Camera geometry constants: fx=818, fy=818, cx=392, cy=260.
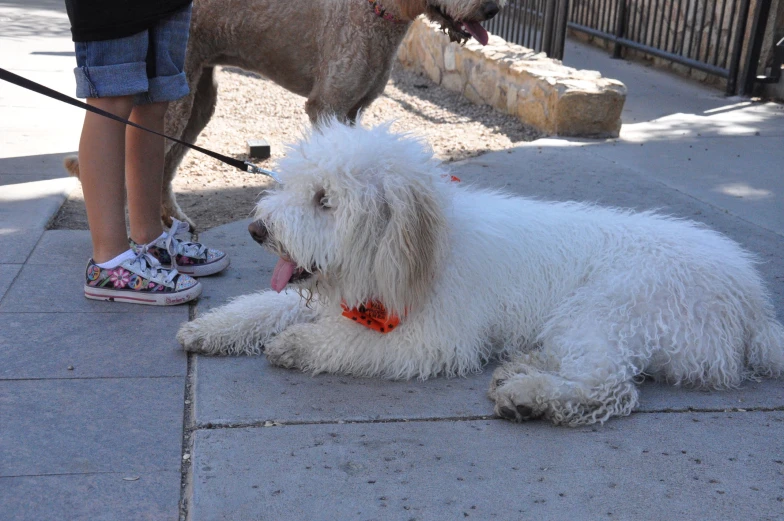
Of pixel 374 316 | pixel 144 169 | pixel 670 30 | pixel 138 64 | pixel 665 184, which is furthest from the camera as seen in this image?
pixel 670 30

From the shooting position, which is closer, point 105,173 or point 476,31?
point 105,173

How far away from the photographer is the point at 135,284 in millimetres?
3896

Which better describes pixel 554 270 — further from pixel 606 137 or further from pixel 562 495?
pixel 606 137

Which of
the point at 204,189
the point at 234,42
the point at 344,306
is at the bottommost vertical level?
the point at 204,189

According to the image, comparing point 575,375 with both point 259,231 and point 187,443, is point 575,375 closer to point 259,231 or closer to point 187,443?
point 259,231

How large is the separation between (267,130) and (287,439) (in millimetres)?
5694

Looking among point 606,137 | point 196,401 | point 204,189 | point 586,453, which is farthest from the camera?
point 606,137

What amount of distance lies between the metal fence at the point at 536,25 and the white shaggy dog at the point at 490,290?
634cm

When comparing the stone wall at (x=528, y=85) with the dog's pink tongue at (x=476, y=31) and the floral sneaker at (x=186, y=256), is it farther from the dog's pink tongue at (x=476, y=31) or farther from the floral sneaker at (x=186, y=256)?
the floral sneaker at (x=186, y=256)

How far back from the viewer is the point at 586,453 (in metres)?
2.77

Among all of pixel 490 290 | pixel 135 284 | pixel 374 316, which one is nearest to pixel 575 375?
pixel 490 290

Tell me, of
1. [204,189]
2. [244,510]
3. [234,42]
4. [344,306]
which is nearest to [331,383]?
[344,306]

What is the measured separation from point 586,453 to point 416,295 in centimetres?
83

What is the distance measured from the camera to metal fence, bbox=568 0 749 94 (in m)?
9.41
